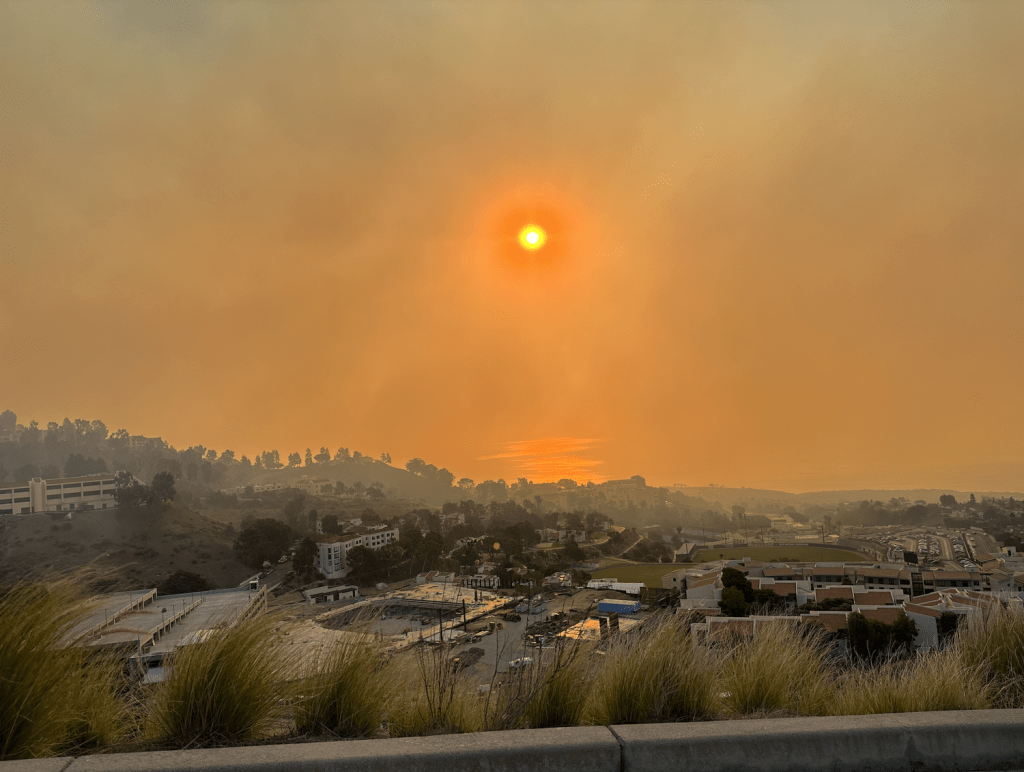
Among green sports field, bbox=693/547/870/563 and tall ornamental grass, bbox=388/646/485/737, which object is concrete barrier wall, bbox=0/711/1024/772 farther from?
green sports field, bbox=693/547/870/563

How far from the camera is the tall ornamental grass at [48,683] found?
196cm

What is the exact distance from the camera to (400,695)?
243 cm

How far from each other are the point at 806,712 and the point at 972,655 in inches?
52.2

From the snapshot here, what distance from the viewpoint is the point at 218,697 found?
2184mm

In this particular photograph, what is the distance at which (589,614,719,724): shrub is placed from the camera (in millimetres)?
2434

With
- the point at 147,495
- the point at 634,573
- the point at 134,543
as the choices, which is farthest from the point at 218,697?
the point at 147,495

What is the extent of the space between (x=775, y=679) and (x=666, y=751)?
118 centimetres

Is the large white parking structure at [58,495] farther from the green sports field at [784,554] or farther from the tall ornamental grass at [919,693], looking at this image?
the tall ornamental grass at [919,693]

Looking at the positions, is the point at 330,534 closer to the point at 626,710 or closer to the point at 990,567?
the point at 990,567

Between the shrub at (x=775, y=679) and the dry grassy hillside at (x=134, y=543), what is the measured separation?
163 ft

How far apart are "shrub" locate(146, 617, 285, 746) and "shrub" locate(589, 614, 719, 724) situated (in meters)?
1.33

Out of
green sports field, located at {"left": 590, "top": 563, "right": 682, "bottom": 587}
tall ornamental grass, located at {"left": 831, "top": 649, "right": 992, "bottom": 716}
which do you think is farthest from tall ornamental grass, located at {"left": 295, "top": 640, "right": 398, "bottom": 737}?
green sports field, located at {"left": 590, "top": 563, "right": 682, "bottom": 587}

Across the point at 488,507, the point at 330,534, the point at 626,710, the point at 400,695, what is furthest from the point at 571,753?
the point at 488,507

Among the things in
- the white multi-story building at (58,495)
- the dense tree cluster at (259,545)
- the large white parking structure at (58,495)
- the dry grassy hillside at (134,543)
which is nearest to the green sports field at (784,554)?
the dense tree cluster at (259,545)
